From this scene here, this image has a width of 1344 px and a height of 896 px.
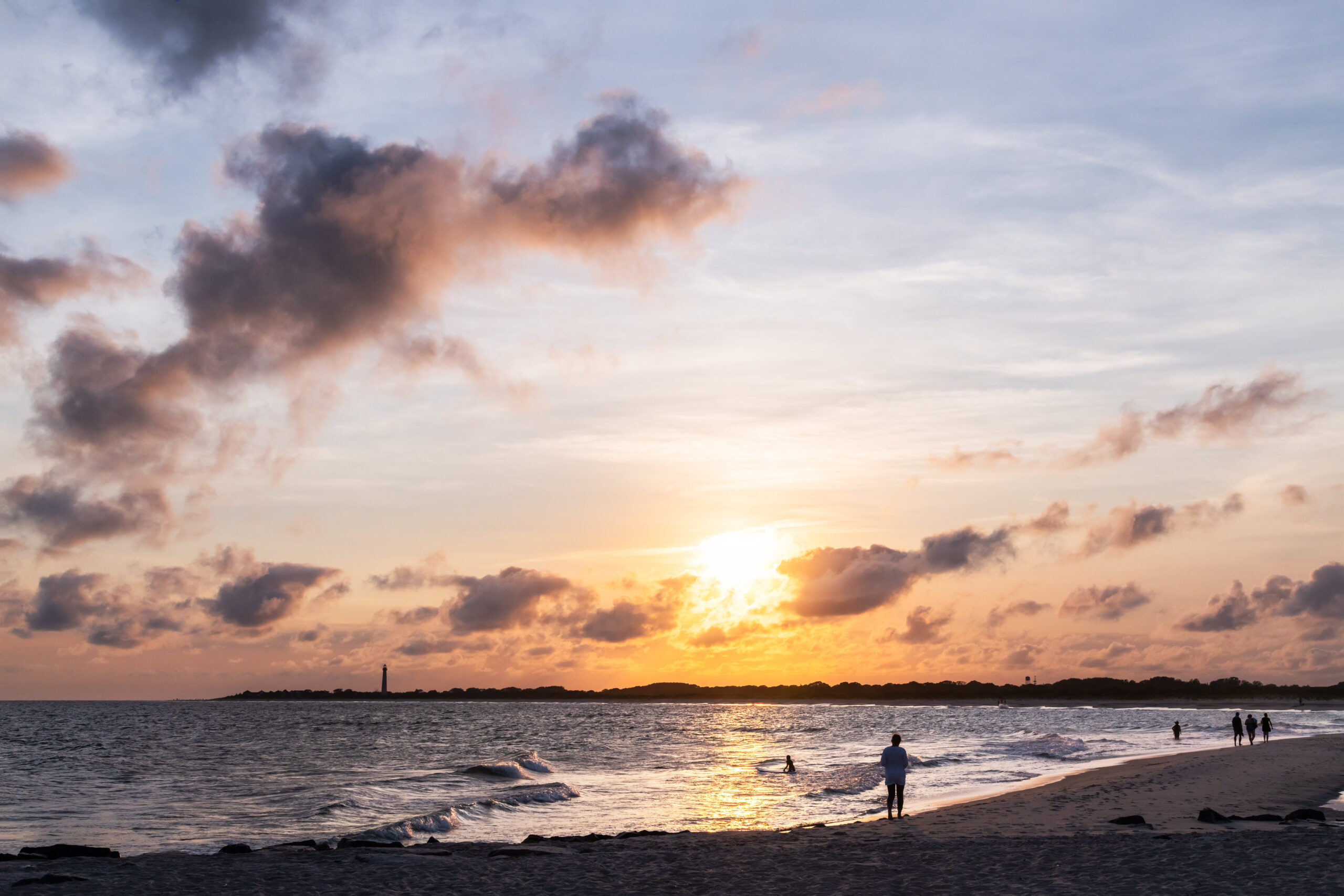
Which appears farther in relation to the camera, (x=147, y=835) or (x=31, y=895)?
(x=147, y=835)

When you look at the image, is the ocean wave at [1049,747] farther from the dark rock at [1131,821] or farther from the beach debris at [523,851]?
the beach debris at [523,851]

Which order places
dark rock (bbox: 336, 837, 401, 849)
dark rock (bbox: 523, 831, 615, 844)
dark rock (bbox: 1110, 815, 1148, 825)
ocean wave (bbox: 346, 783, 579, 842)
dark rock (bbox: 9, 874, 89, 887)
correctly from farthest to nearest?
ocean wave (bbox: 346, 783, 579, 842) → dark rock (bbox: 1110, 815, 1148, 825) → dark rock (bbox: 523, 831, 615, 844) → dark rock (bbox: 336, 837, 401, 849) → dark rock (bbox: 9, 874, 89, 887)

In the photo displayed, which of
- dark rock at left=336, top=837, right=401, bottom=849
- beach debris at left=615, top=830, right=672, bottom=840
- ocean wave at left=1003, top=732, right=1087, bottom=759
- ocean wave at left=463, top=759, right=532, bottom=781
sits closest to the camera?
dark rock at left=336, top=837, right=401, bottom=849

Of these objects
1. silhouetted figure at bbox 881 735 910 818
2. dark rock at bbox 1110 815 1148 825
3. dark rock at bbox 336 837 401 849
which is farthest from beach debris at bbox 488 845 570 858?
dark rock at bbox 1110 815 1148 825

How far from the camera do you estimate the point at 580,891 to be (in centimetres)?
1792

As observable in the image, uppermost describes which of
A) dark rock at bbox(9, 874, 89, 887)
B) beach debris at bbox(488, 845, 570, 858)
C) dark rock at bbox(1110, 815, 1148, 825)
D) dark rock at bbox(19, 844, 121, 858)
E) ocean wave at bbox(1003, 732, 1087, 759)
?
dark rock at bbox(9, 874, 89, 887)

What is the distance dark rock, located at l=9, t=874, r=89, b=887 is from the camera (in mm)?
18531

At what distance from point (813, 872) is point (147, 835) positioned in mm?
26704

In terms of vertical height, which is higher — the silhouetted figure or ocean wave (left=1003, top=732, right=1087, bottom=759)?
the silhouetted figure

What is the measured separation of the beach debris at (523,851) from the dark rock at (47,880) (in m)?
8.46

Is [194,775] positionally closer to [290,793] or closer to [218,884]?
[290,793]

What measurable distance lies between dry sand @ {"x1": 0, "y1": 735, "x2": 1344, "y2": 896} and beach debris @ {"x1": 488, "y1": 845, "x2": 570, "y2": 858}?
15 cm

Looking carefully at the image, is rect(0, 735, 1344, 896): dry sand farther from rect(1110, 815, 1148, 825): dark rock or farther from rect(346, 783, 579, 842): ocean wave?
rect(346, 783, 579, 842): ocean wave

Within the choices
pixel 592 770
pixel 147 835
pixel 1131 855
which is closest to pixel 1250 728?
pixel 592 770
